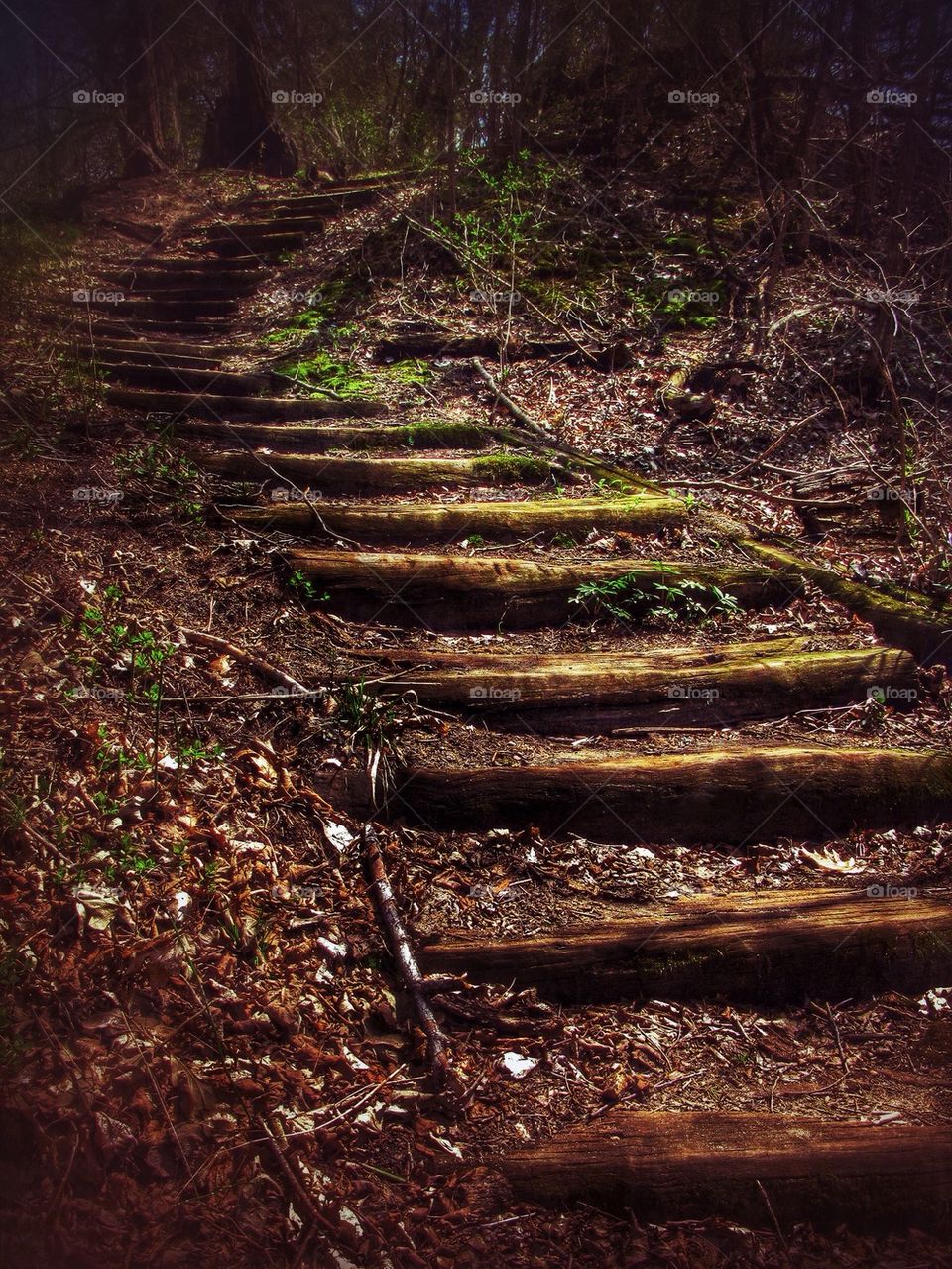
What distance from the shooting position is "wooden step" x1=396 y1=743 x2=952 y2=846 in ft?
9.95

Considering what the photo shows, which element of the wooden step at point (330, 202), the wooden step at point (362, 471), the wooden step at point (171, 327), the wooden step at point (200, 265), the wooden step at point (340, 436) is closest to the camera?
the wooden step at point (362, 471)

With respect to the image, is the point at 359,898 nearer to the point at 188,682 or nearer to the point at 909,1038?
the point at 188,682

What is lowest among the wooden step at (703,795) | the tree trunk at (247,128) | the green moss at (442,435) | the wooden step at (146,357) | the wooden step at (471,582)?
the wooden step at (703,795)

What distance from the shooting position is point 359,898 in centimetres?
259

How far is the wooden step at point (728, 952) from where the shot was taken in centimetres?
247

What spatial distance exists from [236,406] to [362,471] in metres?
1.57

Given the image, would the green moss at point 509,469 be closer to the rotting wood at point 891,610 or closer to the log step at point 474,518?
the log step at point 474,518

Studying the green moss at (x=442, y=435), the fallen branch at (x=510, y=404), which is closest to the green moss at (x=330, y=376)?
the green moss at (x=442, y=435)

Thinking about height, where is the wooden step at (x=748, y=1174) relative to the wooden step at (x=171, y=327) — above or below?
below

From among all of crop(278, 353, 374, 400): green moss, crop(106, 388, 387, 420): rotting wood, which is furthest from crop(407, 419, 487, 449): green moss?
crop(278, 353, 374, 400): green moss

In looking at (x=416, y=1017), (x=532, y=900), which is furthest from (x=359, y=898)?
(x=532, y=900)

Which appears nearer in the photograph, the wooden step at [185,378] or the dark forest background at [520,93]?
the wooden step at [185,378]

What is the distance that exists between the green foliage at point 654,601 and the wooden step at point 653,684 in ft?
1.40

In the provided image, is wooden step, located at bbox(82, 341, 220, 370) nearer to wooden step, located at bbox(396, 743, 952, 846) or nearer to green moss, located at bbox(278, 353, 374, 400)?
green moss, located at bbox(278, 353, 374, 400)
